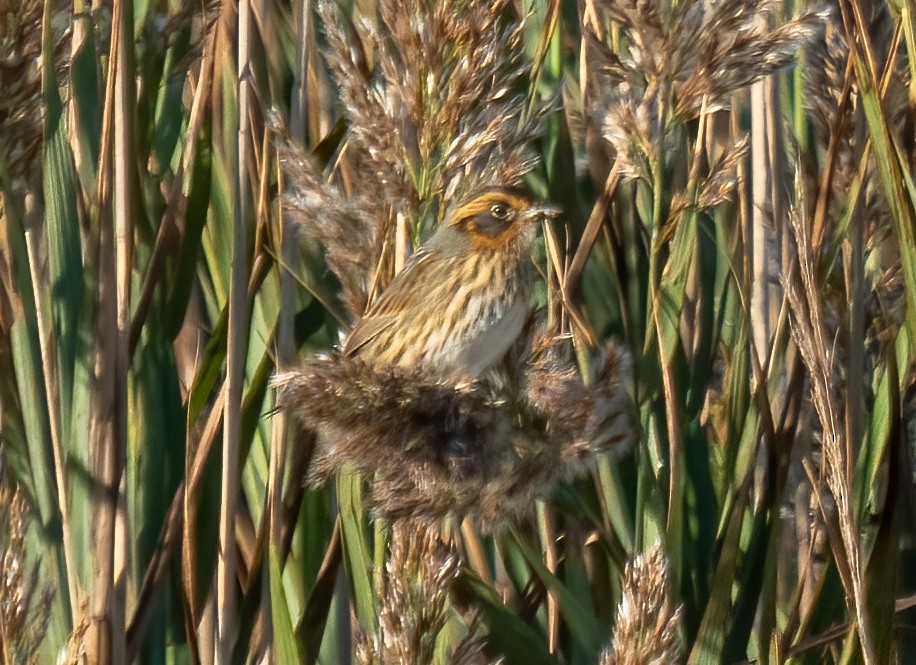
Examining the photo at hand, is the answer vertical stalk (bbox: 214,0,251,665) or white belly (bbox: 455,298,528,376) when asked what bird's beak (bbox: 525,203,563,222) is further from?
vertical stalk (bbox: 214,0,251,665)

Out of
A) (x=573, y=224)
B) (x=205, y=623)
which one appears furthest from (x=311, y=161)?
(x=205, y=623)

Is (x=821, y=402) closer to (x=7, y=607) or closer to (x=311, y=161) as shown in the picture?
(x=311, y=161)

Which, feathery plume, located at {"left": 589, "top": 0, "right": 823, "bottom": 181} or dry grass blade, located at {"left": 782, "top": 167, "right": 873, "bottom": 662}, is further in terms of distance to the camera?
feathery plume, located at {"left": 589, "top": 0, "right": 823, "bottom": 181}

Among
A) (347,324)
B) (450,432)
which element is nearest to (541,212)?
(347,324)

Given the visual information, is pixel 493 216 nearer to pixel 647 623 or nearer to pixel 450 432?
pixel 450 432

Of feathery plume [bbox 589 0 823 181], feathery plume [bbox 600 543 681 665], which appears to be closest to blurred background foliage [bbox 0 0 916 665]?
feathery plume [bbox 589 0 823 181]

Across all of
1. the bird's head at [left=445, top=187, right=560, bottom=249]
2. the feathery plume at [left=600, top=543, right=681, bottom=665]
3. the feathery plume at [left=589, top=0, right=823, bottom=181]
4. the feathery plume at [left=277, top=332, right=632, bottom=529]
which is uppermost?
the feathery plume at [left=589, top=0, right=823, bottom=181]
